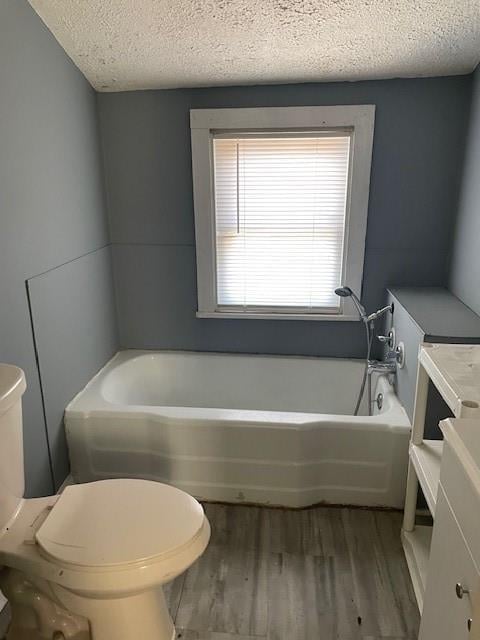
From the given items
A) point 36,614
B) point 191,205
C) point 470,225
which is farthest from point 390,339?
point 36,614

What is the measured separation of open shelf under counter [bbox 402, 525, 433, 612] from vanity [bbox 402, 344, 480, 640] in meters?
0.01

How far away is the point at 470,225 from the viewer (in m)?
2.16

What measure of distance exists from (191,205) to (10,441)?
1.59m

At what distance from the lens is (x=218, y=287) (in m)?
2.67

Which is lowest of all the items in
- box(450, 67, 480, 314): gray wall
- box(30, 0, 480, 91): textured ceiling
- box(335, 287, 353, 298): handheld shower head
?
box(335, 287, 353, 298): handheld shower head

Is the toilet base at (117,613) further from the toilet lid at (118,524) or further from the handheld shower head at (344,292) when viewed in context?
the handheld shower head at (344,292)

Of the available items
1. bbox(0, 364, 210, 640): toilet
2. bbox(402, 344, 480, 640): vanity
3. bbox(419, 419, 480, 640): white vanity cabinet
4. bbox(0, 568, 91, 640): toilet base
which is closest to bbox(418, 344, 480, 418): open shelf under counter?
bbox(402, 344, 480, 640): vanity

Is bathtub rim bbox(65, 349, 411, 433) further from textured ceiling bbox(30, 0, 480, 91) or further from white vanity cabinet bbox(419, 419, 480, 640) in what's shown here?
textured ceiling bbox(30, 0, 480, 91)

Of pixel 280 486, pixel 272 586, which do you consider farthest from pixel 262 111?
pixel 272 586

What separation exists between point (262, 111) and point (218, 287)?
37.5 inches

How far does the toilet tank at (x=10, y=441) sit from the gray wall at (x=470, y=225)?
1.82 meters

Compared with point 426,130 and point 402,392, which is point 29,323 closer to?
point 402,392

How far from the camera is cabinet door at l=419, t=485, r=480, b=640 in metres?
0.89

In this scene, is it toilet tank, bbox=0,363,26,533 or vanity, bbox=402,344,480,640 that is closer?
vanity, bbox=402,344,480,640
